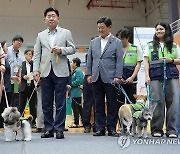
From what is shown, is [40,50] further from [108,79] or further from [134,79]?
[134,79]

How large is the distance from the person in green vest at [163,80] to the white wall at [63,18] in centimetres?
1199

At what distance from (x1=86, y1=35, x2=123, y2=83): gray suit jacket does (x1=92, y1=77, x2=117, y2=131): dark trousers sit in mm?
92

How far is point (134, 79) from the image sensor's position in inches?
170

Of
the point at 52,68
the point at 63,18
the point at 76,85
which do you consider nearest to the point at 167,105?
the point at 52,68

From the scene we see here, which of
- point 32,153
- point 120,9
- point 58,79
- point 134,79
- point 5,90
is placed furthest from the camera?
point 120,9

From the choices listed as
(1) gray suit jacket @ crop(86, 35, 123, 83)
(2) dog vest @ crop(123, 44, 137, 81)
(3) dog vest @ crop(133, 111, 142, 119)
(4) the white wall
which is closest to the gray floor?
(3) dog vest @ crop(133, 111, 142, 119)

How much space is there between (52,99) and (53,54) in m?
0.56

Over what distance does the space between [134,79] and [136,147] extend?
1584 millimetres

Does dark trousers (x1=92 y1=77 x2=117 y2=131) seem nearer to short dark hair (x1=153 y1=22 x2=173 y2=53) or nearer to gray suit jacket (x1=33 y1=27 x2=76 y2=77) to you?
gray suit jacket (x1=33 y1=27 x2=76 y2=77)

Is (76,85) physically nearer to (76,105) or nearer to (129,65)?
(76,105)

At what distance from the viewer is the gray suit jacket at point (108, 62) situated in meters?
3.90

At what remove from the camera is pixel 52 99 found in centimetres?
388

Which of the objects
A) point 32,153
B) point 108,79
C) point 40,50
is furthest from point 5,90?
point 32,153

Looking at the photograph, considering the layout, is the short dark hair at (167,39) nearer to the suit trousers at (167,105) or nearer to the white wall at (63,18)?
the suit trousers at (167,105)
